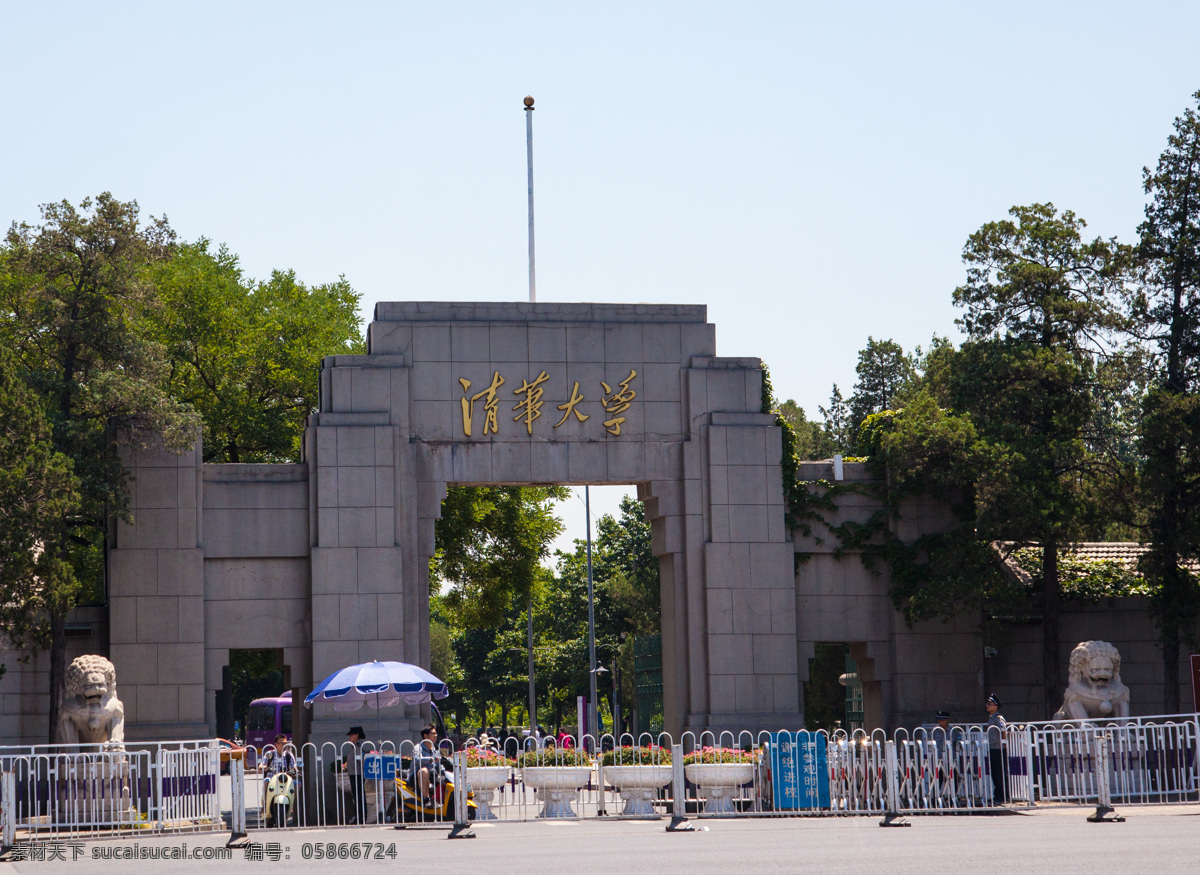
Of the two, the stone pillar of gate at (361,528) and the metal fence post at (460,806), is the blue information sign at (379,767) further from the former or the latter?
the stone pillar of gate at (361,528)

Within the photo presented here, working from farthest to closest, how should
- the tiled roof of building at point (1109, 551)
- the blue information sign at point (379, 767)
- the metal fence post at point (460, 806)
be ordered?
the tiled roof of building at point (1109, 551) < the blue information sign at point (379, 767) < the metal fence post at point (460, 806)

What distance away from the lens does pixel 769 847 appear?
13.6 m

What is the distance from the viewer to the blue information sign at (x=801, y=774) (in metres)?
18.6

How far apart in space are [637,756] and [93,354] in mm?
10840

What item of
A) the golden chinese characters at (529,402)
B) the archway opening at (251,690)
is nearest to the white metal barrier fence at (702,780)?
the archway opening at (251,690)

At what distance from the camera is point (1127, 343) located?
25641mm

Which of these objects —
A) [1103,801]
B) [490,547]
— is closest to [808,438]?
[490,547]

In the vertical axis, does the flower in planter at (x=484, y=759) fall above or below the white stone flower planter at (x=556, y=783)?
above

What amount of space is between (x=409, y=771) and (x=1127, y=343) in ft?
47.9

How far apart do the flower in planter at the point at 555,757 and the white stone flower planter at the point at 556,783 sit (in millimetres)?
408

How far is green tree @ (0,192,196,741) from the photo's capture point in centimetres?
2269

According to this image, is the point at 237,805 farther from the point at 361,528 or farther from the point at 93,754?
the point at 361,528

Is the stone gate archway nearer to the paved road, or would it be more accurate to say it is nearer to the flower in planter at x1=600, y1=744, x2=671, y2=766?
the flower in planter at x1=600, y1=744, x2=671, y2=766

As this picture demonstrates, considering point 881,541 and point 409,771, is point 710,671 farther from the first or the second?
point 409,771
